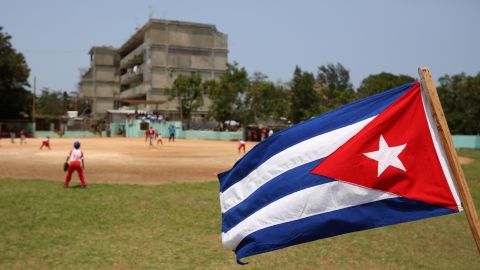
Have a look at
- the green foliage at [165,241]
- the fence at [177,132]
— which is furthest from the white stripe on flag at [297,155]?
the fence at [177,132]

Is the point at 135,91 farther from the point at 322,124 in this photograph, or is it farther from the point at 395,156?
the point at 395,156

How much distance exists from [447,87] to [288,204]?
210 ft

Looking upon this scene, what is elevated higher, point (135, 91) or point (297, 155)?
point (135, 91)

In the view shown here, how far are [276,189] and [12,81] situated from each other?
218ft

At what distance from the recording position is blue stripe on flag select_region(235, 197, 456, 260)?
3.70 metres

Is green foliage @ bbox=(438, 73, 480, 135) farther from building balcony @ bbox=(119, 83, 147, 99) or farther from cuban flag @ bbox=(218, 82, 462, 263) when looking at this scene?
cuban flag @ bbox=(218, 82, 462, 263)

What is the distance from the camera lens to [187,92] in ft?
221

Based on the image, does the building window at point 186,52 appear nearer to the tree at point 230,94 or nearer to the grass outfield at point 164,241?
the tree at point 230,94

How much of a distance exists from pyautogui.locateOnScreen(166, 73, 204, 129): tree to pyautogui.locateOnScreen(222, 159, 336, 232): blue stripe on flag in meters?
63.1

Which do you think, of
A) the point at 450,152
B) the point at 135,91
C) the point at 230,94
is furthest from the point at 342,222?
the point at 135,91

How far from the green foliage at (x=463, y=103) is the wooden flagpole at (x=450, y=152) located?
60315 millimetres

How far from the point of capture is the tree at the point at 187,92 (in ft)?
218

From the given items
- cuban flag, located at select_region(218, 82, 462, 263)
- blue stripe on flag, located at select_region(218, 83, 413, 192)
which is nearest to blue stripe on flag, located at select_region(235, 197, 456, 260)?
cuban flag, located at select_region(218, 82, 462, 263)

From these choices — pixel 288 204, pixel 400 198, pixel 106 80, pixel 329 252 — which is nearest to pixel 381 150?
pixel 400 198
